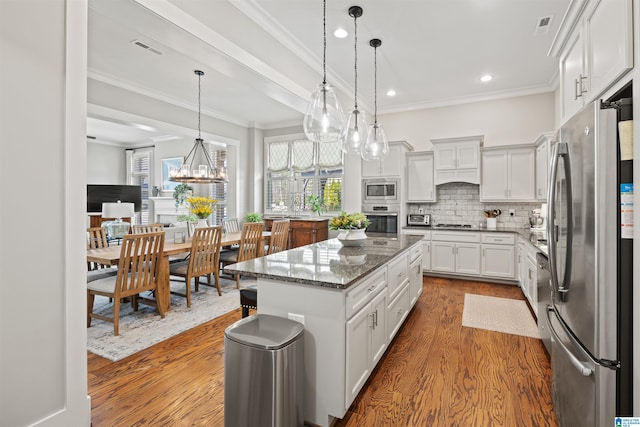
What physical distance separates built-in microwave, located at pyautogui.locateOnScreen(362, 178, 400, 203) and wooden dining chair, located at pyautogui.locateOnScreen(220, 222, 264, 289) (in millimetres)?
2223

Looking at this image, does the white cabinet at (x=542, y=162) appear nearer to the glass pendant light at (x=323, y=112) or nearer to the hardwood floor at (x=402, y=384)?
the hardwood floor at (x=402, y=384)

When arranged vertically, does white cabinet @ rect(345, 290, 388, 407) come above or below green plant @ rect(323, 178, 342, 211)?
below

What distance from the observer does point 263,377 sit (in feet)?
5.12

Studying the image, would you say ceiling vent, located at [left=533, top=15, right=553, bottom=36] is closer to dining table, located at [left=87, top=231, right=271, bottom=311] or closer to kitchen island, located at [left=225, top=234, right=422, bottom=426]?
kitchen island, located at [left=225, top=234, right=422, bottom=426]

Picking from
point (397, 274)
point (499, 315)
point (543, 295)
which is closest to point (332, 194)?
point (499, 315)

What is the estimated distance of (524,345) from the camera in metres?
2.95

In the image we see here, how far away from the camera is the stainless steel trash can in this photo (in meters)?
1.56

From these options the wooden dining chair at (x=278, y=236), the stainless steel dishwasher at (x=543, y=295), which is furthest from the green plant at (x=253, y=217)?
the stainless steel dishwasher at (x=543, y=295)

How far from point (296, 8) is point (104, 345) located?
3.65 m

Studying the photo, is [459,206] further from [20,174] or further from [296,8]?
[20,174]

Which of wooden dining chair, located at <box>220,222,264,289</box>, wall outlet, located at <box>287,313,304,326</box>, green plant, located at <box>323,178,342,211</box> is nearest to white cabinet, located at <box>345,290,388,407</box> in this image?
wall outlet, located at <box>287,313,304,326</box>

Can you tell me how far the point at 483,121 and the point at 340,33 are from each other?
11.2 feet

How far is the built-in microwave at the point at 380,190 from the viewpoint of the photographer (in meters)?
5.82

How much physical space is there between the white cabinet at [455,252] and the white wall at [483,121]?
1.75 m
